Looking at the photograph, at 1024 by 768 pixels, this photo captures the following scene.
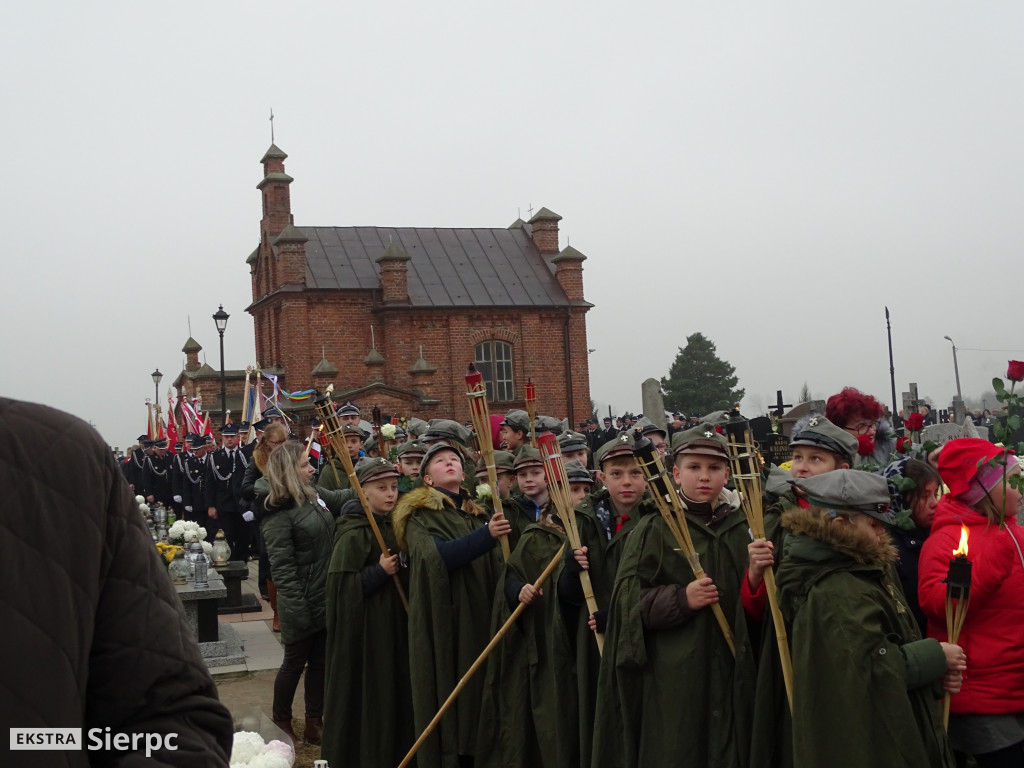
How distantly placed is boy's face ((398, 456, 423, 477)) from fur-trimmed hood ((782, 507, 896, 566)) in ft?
12.1

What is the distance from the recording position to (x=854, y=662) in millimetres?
3783

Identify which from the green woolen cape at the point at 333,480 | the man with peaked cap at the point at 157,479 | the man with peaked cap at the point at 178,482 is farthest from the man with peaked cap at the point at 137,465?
the green woolen cape at the point at 333,480

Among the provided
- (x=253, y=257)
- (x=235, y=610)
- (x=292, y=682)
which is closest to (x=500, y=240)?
(x=253, y=257)

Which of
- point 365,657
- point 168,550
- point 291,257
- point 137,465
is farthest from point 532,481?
point 291,257

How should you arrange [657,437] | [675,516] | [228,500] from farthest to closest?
[228,500] → [657,437] → [675,516]

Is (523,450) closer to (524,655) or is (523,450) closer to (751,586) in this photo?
(524,655)

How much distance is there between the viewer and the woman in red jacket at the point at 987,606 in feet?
14.5

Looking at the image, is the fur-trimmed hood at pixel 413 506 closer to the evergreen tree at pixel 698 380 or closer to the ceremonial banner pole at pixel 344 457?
the ceremonial banner pole at pixel 344 457

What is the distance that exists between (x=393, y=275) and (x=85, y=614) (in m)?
42.0

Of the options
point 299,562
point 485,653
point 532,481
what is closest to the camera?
point 485,653

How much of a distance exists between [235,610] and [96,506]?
11.5 meters

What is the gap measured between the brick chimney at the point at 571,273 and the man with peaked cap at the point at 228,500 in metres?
29.4

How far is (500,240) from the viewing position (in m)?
48.9

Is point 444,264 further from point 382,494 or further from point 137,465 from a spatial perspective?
point 382,494
